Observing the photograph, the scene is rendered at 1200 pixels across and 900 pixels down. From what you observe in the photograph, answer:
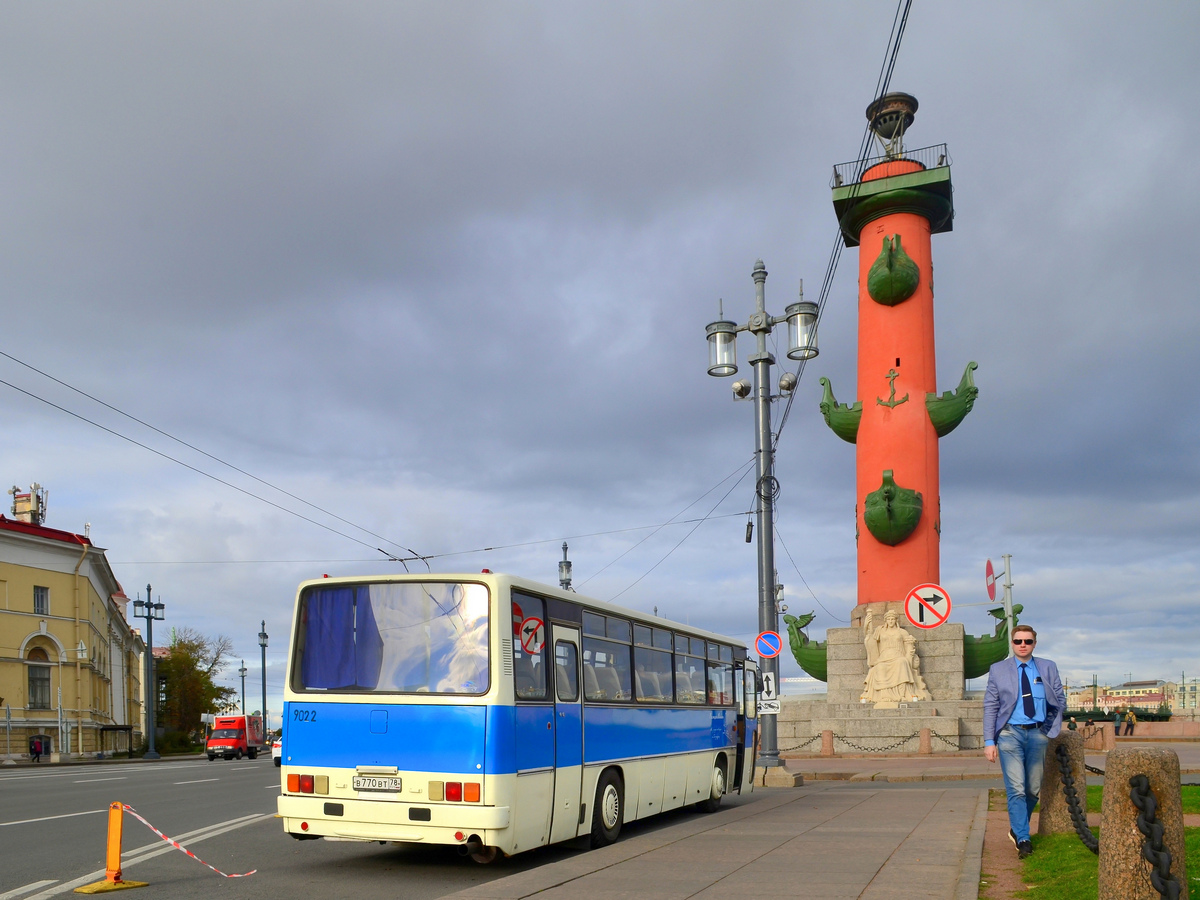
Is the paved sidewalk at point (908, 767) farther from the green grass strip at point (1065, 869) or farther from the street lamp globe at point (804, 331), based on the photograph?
the green grass strip at point (1065, 869)

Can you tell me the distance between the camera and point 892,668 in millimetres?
31500

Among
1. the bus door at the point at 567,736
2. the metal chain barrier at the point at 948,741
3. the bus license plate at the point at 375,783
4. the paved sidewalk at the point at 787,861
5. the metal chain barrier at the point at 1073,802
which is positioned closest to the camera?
the paved sidewalk at the point at 787,861

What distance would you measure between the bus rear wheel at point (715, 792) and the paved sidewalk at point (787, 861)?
3.41ft

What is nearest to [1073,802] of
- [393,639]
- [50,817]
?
[393,639]

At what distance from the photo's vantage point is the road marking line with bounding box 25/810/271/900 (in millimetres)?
9289

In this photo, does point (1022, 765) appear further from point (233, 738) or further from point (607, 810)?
point (233, 738)

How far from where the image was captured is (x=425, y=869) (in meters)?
10.4

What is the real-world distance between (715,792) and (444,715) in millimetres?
7339

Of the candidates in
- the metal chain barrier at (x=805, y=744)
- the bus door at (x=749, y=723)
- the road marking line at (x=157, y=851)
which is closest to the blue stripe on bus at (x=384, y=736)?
the road marking line at (x=157, y=851)

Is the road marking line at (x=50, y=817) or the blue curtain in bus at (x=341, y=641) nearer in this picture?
the blue curtain in bus at (x=341, y=641)

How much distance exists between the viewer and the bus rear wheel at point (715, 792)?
15836 millimetres

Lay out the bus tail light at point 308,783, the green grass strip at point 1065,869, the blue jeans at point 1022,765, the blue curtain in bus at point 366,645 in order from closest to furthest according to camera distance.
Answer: the green grass strip at point 1065,869 → the blue jeans at point 1022,765 → the bus tail light at point 308,783 → the blue curtain in bus at point 366,645

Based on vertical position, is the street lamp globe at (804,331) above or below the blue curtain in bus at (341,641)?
above

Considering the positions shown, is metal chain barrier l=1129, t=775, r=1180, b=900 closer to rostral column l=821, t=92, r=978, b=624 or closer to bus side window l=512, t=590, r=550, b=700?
bus side window l=512, t=590, r=550, b=700
